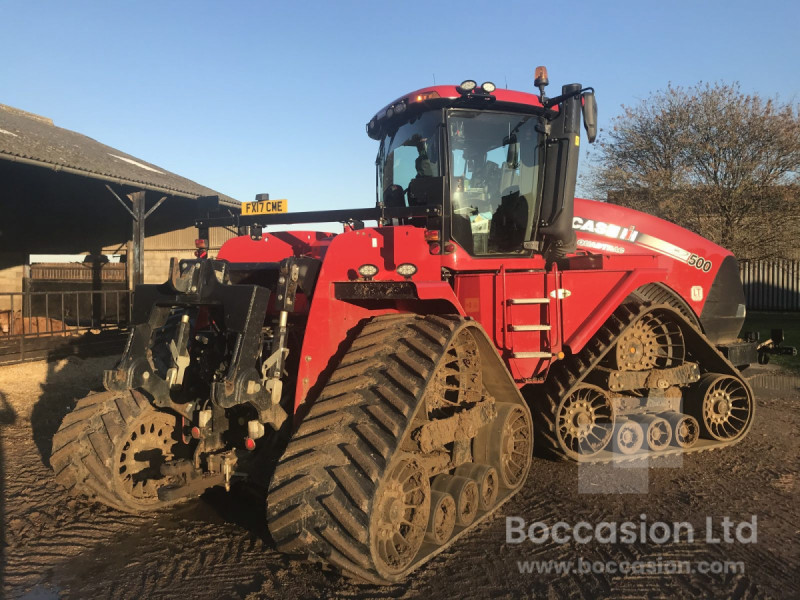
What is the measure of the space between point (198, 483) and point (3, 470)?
251 centimetres

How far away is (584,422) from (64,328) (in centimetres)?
866

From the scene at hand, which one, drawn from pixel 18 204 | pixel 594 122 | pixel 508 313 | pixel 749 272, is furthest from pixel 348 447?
pixel 749 272

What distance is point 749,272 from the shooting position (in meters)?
21.9

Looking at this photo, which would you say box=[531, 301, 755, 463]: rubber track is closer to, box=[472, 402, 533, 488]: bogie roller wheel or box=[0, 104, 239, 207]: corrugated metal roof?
box=[472, 402, 533, 488]: bogie roller wheel

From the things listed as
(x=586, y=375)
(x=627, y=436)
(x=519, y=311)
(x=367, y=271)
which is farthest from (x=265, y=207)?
(x=627, y=436)

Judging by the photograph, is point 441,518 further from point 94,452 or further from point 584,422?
point 584,422

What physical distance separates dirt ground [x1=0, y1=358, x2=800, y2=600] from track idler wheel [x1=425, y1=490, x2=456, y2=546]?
0.13 m

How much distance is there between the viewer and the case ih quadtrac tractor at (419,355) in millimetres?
3352

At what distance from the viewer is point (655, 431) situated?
6.02 metres

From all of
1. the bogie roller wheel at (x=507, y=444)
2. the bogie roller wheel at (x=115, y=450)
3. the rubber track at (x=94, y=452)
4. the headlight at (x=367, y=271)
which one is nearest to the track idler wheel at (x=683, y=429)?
the bogie roller wheel at (x=507, y=444)

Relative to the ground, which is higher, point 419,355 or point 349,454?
point 419,355

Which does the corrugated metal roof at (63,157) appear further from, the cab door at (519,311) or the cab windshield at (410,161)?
the cab door at (519,311)

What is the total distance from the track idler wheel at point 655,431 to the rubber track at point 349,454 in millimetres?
3166

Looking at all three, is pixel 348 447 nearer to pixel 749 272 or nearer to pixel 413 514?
pixel 413 514
